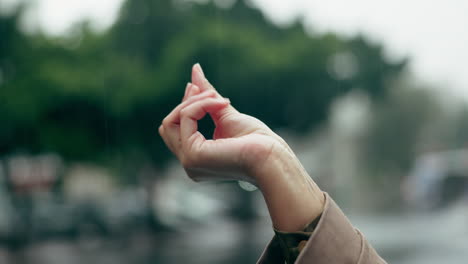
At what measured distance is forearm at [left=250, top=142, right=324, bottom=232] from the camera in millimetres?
1112

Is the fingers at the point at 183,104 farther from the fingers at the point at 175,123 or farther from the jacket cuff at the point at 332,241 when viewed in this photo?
the jacket cuff at the point at 332,241

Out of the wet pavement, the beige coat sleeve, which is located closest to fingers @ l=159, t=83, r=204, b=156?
the beige coat sleeve

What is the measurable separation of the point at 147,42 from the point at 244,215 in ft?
27.3

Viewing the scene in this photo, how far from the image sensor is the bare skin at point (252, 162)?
1113 millimetres

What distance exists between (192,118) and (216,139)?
58 millimetres

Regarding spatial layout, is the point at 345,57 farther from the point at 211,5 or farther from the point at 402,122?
the point at 402,122

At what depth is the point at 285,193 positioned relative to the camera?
3.65ft

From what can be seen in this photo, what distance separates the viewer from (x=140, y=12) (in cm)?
2056

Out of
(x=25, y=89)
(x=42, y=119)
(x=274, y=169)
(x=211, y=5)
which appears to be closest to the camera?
(x=274, y=169)

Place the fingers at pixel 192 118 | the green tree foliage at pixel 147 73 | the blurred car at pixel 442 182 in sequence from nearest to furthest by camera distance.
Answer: the fingers at pixel 192 118
the green tree foliage at pixel 147 73
the blurred car at pixel 442 182

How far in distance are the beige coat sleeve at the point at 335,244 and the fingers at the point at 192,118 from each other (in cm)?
24

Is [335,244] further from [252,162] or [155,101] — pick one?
[155,101]

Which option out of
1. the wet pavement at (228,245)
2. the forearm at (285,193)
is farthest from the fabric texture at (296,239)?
the wet pavement at (228,245)

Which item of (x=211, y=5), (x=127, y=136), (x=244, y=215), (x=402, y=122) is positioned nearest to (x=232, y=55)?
(x=211, y=5)
